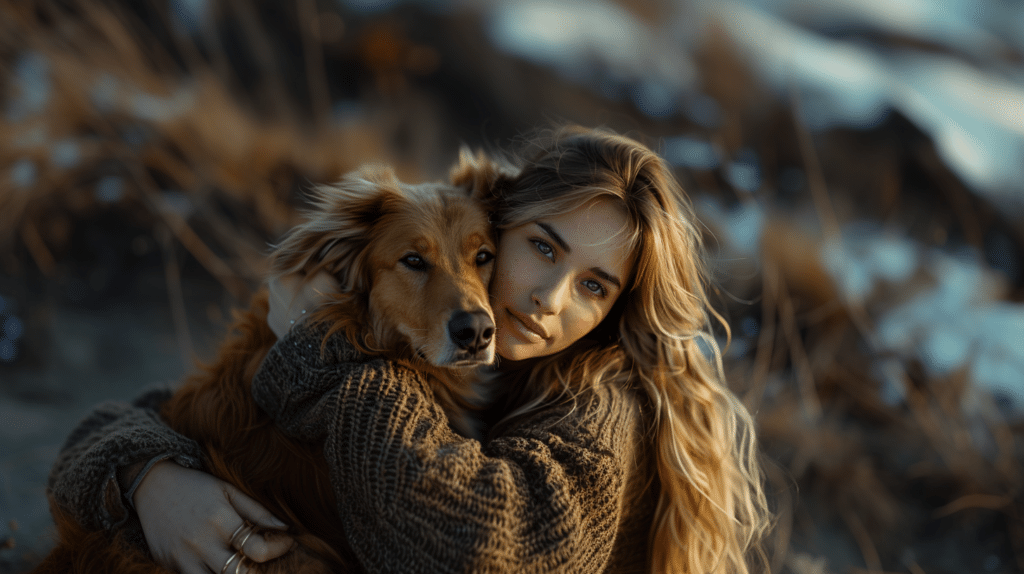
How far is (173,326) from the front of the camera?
421cm

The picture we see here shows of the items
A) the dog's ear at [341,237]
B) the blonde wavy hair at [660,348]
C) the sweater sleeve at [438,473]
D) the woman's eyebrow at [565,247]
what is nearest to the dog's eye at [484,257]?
the blonde wavy hair at [660,348]

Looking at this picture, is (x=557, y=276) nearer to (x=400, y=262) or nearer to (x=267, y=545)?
(x=400, y=262)

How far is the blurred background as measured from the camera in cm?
364

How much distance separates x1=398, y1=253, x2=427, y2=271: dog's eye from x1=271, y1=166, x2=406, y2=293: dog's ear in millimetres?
155

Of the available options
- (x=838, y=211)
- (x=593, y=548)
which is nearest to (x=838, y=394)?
(x=838, y=211)

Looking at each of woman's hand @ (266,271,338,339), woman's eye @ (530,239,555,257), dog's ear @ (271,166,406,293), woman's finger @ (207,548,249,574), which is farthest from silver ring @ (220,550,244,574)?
woman's eye @ (530,239,555,257)

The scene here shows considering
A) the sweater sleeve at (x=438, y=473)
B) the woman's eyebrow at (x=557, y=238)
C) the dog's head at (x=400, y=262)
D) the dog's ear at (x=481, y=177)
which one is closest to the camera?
the sweater sleeve at (x=438, y=473)

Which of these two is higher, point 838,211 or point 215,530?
point 215,530

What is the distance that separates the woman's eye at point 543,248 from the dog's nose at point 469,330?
33 cm

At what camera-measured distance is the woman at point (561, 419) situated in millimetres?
1661

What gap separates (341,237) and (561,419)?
0.92m

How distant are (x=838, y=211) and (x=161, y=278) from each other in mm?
5470

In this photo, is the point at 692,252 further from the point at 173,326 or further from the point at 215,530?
the point at 173,326

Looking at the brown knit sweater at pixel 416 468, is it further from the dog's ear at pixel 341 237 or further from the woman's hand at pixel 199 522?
the dog's ear at pixel 341 237
